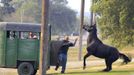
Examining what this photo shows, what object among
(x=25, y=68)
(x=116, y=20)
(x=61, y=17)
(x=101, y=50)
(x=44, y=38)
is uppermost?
(x=116, y=20)

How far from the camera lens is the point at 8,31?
1037 inches

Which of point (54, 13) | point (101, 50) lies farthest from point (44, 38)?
point (54, 13)

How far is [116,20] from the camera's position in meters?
34.8

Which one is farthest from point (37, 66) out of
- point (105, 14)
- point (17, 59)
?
point (105, 14)

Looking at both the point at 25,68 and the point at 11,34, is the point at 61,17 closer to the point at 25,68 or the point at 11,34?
the point at 25,68

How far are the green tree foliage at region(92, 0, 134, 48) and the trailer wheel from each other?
8.92 metres

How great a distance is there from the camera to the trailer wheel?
87.3ft

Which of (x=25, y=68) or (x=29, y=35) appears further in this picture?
(x=25, y=68)

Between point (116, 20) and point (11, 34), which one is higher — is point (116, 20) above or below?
above

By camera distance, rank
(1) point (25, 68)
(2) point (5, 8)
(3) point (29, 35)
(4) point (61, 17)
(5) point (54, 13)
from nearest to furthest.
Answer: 1. (3) point (29, 35)
2. (1) point (25, 68)
3. (2) point (5, 8)
4. (5) point (54, 13)
5. (4) point (61, 17)

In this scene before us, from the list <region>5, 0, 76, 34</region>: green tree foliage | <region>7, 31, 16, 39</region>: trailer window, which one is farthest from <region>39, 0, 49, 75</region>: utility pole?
<region>5, 0, 76, 34</region>: green tree foliage

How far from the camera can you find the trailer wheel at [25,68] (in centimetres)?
2661

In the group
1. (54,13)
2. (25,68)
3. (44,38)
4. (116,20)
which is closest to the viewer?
(44,38)

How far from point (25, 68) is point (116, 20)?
9936 millimetres
